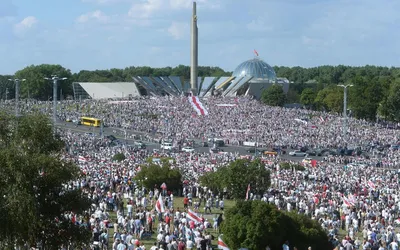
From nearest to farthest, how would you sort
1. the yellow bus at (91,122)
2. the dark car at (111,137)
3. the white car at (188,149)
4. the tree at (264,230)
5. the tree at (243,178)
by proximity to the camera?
the tree at (264,230) < the tree at (243,178) < the white car at (188,149) < the dark car at (111,137) < the yellow bus at (91,122)

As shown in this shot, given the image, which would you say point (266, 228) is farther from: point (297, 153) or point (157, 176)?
point (297, 153)

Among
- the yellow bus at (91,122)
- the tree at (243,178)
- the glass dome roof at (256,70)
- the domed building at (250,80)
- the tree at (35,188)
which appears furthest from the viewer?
the glass dome roof at (256,70)

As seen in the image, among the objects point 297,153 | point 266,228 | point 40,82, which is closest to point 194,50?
point 40,82

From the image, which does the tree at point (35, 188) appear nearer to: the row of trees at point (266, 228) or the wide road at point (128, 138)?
the row of trees at point (266, 228)

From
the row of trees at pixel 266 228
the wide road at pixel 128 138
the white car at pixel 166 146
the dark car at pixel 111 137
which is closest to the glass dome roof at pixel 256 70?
the wide road at pixel 128 138

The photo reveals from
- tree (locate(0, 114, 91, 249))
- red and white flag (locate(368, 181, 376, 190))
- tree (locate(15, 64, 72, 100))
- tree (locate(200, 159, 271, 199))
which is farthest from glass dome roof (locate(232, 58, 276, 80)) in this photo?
tree (locate(0, 114, 91, 249))

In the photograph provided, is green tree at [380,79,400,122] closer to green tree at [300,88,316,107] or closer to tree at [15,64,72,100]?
green tree at [300,88,316,107]

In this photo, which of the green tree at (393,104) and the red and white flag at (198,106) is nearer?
the red and white flag at (198,106)
